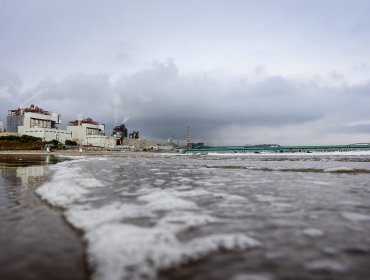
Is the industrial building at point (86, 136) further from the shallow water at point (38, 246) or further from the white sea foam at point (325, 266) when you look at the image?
the white sea foam at point (325, 266)

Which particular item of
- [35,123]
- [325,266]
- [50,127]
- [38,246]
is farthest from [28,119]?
[325,266]

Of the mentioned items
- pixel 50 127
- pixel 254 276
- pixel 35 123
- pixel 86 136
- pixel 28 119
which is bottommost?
pixel 254 276

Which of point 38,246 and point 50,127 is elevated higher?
point 50,127

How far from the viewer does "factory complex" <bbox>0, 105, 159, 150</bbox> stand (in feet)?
488

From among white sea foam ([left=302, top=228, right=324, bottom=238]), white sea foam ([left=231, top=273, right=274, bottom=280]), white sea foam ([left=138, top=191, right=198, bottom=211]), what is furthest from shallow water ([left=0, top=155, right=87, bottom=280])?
white sea foam ([left=302, top=228, right=324, bottom=238])

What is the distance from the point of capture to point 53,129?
154 meters

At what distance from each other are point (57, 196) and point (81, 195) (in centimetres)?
61

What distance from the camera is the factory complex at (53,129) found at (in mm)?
148625

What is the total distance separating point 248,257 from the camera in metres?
3.44

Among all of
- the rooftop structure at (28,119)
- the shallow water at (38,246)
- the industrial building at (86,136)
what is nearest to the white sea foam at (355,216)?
the shallow water at (38,246)

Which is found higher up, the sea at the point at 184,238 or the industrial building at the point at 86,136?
the industrial building at the point at 86,136

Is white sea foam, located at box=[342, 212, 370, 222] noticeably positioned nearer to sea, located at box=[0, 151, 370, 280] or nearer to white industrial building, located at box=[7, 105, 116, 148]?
sea, located at box=[0, 151, 370, 280]

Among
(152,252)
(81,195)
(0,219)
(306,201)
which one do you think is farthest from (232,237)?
(81,195)

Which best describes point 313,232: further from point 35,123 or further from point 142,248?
point 35,123
